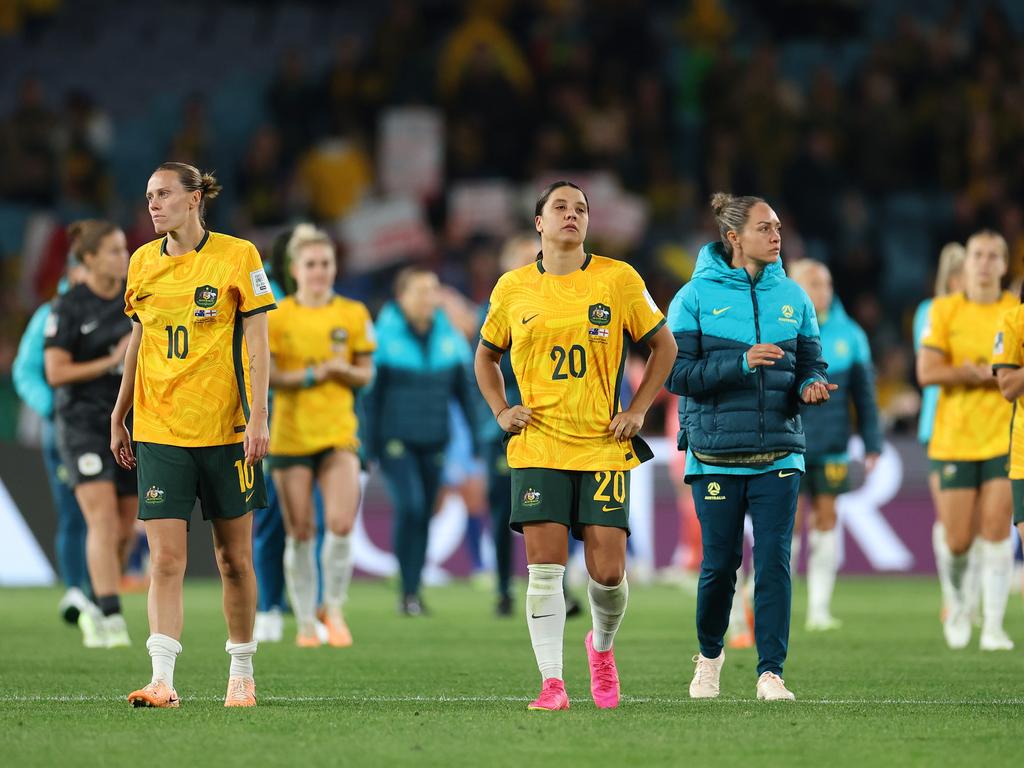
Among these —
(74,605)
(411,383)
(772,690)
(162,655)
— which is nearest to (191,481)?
(162,655)

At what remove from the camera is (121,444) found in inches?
332

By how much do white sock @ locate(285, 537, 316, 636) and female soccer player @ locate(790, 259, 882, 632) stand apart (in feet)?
11.1

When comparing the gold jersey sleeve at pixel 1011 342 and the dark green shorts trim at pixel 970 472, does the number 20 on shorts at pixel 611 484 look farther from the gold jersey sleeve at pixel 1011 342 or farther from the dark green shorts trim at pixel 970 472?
the dark green shorts trim at pixel 970 472

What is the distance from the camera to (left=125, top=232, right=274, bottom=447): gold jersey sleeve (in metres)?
8.04

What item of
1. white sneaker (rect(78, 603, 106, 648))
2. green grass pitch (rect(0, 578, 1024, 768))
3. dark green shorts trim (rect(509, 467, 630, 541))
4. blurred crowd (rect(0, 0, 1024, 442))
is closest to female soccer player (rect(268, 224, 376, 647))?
green grass pitch (rect(0, 578, 1024, 768))

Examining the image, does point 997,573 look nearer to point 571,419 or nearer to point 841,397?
point 841,397

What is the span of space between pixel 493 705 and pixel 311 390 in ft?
12.9

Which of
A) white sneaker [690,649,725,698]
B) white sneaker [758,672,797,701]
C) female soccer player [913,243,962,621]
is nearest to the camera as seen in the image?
white sneaker [758,672,797,701]

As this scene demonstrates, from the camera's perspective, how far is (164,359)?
809 cm

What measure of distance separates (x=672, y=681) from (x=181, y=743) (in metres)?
3.23

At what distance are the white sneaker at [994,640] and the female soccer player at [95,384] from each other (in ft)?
17.0

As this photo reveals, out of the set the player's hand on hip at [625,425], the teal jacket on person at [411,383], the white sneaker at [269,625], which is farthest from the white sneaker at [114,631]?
the player's hand on hip at [625,425]

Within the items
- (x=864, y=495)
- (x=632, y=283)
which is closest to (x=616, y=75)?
(x=864, y=495)

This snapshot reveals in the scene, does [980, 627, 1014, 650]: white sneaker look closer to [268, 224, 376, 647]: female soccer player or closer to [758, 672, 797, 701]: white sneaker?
[758, 672, 797, 701]: white sneaker
